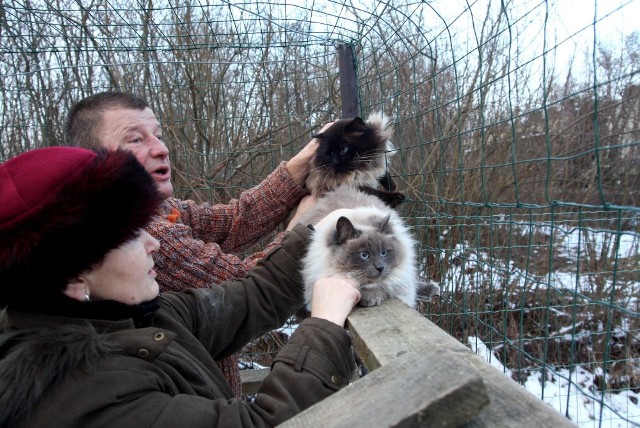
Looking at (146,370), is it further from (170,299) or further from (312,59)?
(312,59)

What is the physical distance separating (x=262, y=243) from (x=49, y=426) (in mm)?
4242

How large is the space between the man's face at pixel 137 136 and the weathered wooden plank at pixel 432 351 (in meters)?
1.24

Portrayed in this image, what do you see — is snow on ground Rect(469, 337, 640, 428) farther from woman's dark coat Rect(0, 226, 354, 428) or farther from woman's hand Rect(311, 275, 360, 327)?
woman's dark coat Rect(0, 226, 354, 428)

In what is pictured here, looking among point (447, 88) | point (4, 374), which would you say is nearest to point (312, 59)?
point (447, 88)

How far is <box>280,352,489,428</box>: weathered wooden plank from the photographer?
0.82 metres

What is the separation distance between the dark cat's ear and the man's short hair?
1.26 metres

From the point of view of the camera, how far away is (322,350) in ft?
4.68

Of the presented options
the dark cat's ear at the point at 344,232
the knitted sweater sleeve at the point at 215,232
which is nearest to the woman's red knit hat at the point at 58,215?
the knitted sweater sleeve at the point at 215,232

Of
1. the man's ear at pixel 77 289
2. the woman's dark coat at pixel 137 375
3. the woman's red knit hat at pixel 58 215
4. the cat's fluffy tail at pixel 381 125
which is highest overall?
the cat's fluffy tail at pixel 381 125

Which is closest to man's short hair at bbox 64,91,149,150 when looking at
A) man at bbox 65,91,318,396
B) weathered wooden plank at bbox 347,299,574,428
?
man at bbox 65,91,318,396

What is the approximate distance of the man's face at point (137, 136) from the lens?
230 cm

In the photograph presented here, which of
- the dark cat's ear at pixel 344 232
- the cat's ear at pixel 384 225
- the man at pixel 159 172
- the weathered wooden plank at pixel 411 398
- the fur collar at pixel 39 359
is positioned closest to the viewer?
the weathered wooden plank at pixel 411 398

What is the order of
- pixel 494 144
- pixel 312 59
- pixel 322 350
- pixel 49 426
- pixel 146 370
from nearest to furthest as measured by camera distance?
pixel 49 426, pixel 146 370, pixel 322 350, pixel 312 59, pixel 494 144

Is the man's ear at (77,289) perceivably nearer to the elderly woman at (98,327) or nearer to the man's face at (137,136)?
the elderly woman at (98,327)
